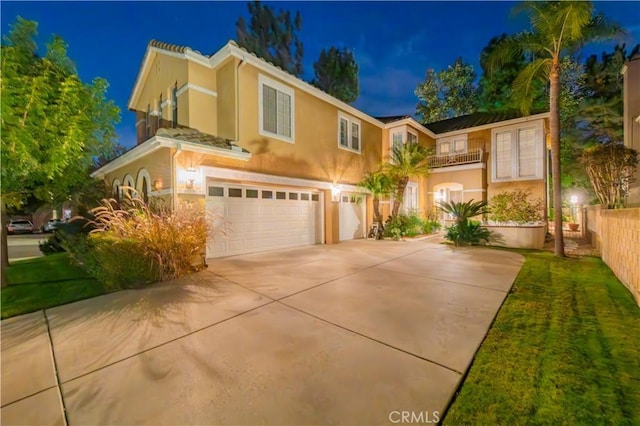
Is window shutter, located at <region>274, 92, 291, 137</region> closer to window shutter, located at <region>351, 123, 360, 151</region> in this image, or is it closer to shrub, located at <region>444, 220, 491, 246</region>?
window shutter, located at <region>351, 123, 360, 151</region>

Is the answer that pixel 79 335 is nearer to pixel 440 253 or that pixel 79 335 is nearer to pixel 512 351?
pixel 512 351

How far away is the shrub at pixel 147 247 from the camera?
212 inches

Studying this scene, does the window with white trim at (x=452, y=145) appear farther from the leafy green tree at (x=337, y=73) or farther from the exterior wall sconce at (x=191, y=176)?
the exterior wall sconce at (x=191, y=176)

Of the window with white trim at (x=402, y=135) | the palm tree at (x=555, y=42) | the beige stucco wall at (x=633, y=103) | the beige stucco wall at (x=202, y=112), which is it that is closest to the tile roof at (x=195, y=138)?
the beige stucco wall at (x=202, y=112)

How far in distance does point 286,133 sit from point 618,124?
22089mm

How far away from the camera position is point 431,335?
3.14 m

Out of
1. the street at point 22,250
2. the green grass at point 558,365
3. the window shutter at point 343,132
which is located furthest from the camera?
the window shutter at point 343,132

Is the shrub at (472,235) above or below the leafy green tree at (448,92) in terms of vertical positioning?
below

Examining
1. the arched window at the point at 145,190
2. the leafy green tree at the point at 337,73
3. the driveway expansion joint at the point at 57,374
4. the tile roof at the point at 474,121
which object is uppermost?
the leafy green tree at the point at 337,73

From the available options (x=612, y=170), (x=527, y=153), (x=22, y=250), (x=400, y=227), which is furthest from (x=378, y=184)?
(x=22, y=250)

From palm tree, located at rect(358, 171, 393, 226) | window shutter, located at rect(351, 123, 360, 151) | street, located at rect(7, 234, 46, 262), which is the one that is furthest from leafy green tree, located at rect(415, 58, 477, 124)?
street, located at rect(7, 234, 46, 262)

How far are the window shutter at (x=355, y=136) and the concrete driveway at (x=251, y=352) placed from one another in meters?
8.64

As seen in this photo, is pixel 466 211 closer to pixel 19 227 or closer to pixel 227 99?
pixel 227 99

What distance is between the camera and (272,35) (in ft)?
71.6
